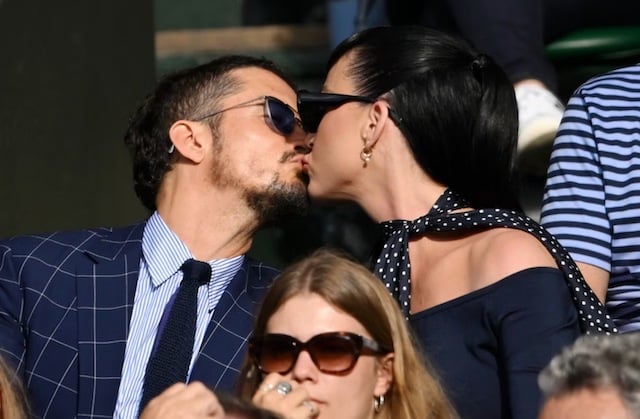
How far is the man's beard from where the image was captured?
409 cm

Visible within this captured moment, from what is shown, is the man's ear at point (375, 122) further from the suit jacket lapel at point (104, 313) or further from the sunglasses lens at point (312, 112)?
the suit jacket lapel at point (104, 313)

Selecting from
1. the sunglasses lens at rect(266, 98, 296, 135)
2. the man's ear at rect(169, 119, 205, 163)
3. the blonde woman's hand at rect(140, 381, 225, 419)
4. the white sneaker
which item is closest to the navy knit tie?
the man's ear at rect(169, 119, 205, 163)

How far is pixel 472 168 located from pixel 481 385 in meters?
0.58

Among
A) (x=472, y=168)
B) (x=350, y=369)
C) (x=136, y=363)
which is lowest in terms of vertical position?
(x=136, y=363)

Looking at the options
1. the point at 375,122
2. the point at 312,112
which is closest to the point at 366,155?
the point at 375,122

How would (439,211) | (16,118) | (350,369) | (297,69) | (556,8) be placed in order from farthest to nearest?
(297,69), (556,8), (16,118), (439,211), (350,369)

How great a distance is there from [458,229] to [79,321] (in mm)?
1008

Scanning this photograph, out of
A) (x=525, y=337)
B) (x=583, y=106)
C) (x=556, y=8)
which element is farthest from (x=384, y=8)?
(x=525, y=337)

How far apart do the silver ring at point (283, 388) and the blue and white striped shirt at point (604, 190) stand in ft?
3.02

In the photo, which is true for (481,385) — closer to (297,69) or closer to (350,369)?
(350,369)

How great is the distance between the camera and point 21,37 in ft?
16.1

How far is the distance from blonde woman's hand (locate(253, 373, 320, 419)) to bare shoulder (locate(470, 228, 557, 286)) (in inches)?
22.6

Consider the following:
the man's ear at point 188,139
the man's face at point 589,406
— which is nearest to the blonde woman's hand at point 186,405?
the man's face at point 589,406

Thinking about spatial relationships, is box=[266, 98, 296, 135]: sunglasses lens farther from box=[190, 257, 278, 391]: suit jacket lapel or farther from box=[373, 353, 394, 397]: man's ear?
box=[373, 353, 394, 397]: man's ear
